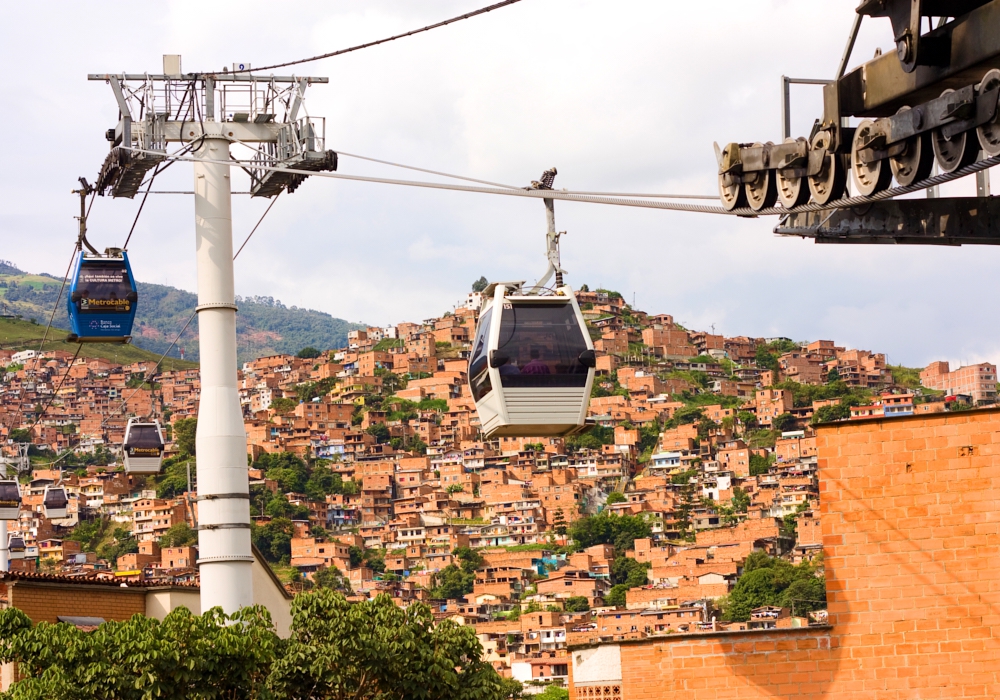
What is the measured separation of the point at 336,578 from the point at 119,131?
112 m

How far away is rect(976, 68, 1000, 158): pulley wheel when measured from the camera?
693cm

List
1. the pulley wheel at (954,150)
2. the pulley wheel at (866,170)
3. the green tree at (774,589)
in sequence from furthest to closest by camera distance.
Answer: the green tree at (774,589) < the pulley wheel at (866,170) < the pulley wheel at (954,150)

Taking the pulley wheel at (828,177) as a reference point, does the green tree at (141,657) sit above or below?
below

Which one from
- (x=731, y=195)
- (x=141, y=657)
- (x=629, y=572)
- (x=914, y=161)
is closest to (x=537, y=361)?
(x=731, y=195)

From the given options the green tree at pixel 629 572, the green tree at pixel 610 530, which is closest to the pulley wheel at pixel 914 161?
the green tree at pixel 629 572

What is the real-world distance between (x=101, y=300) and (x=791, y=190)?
9.05 meters

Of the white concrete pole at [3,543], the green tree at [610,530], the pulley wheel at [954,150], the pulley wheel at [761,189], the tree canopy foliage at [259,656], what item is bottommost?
the green tree at [610,530]

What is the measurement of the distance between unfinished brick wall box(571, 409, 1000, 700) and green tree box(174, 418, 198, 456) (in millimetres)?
145112

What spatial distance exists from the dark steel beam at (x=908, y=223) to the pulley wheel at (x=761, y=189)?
609 millimetres

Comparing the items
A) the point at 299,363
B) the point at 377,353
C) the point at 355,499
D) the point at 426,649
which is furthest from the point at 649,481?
the point at 426,649

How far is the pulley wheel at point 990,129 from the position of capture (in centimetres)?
693

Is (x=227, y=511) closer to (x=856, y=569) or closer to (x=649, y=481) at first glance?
(x=856, y=569)

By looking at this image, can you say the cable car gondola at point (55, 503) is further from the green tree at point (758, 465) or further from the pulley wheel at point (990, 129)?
the green tree at point (758, 465)

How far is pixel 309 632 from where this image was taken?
13664 millimetres
